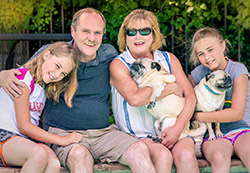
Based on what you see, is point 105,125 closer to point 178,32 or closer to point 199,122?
point 199,122

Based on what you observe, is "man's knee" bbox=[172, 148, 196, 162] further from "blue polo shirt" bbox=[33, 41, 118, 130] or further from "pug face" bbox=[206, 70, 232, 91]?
"blue polo shirt" bbox=[33, 41, 118, 130]

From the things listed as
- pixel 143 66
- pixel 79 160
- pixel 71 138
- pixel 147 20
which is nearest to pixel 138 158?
pixel 79 160

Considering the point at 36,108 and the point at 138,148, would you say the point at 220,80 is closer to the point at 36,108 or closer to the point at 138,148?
the point at 138,148

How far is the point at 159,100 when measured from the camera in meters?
3.51

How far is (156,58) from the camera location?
3.74 meters

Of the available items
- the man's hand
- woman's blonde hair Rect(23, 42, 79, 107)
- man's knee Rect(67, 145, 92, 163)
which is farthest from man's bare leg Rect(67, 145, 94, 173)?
the man's hand

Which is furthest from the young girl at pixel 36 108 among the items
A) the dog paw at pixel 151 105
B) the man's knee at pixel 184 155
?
the man's knee at pixel 184 155

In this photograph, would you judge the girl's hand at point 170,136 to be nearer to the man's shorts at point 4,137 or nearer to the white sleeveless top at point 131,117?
the white sleeveless top at point 131,117

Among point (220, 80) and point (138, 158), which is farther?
point (220, 80)

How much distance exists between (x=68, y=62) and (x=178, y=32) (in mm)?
2774

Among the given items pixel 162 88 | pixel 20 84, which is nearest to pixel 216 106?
pixel 162 88

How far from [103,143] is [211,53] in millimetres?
1441

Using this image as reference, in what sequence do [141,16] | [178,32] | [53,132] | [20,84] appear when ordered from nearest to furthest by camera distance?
[20,84] < [53,132] < [141,16] < [178,32]

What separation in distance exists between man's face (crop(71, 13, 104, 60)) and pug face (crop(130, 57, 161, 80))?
1.41ft
